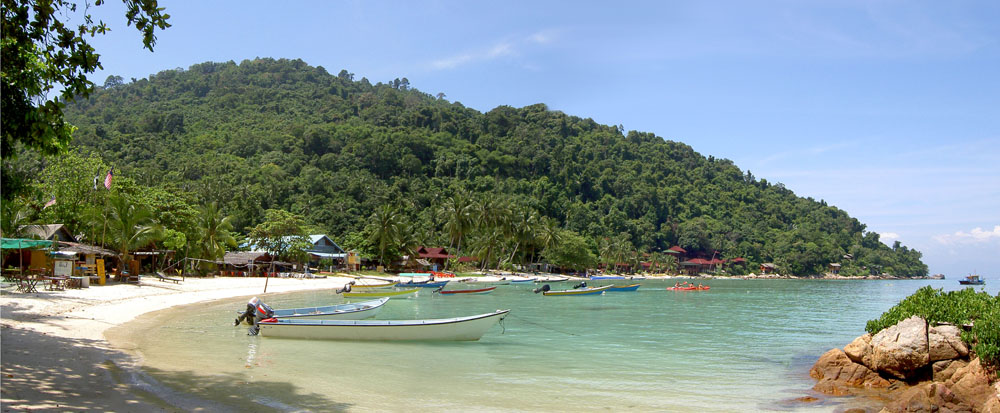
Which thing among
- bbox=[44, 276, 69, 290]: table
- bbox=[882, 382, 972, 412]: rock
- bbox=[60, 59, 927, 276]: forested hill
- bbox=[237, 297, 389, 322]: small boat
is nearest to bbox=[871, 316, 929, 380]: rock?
bbox=[882, 382, 972, 412]: rock

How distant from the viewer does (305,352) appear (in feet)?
49.6

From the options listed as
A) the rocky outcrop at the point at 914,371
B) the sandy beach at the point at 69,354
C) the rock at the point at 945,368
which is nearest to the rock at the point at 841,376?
the rocky outcrop at the point at 914,371

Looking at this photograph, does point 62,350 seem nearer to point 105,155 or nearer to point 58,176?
point 58,176

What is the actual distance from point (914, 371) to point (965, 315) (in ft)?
5.07

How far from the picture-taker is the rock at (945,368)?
11.1 metres

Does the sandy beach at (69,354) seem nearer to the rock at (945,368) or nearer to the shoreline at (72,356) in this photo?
the shoreline at (72,356)

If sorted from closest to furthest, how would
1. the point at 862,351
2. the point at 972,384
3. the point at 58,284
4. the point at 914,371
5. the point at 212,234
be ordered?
1. the point at 972,384
2. the point at 914,371
3. the point at 862,351
4. the point at 58,284
5. the point at 212,234

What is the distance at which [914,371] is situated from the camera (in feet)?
38.2

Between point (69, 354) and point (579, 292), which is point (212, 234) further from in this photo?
point (69, 354)

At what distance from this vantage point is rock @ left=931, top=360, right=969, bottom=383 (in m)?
11.1

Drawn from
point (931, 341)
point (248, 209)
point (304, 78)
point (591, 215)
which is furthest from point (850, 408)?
point (304, 78)

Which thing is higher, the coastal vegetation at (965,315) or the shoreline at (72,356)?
the coastal vegetation at (965,315)

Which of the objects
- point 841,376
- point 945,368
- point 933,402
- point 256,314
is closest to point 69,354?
point 256,314

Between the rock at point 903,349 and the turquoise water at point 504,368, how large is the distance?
55.9 inches
